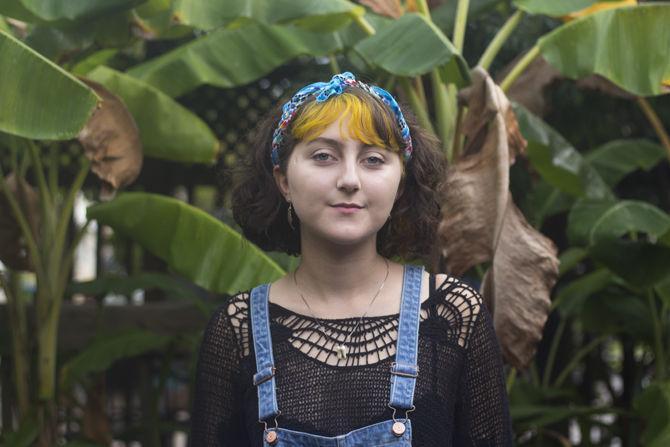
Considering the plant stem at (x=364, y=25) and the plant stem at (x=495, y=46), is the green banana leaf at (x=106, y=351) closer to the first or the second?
the plant stem at (x=364, y=25)

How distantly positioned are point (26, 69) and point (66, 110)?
0.19 metres

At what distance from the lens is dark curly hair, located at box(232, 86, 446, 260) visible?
2.23m

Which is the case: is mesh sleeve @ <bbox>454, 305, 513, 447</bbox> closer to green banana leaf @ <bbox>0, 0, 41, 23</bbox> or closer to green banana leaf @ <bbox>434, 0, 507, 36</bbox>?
green banana leaf @ <bbox>0, 0, 41, 23</bbox>

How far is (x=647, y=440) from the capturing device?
3.92 metres

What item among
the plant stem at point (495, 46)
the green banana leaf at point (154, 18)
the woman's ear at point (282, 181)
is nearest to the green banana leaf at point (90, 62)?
the green banana leaf at point (154, 18)

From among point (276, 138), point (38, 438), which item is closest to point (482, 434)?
point (276, 138)

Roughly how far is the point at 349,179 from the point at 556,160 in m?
2.41

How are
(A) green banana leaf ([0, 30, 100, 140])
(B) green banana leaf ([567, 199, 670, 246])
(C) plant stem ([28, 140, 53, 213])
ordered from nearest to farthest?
(A) green banana leaf ([0, 30, 100, 140]) → (B) green banana leaf ([567, 199, 670, 246]) → (C) plant stem ([28, 140, 53, 213])

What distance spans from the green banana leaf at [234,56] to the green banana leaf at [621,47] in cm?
94

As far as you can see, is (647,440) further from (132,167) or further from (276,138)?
(276,138)

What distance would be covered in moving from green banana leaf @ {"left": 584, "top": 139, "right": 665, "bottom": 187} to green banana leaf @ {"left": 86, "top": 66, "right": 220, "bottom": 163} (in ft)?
5.89

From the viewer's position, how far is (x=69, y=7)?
3.46 meters

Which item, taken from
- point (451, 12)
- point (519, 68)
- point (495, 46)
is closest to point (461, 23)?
point (495, 46)

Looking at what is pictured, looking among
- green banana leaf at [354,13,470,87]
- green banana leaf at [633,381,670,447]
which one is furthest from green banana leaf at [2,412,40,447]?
green banana leaf at [633,381,670,447]
